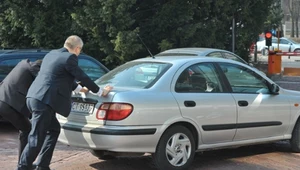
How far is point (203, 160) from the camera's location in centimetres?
678

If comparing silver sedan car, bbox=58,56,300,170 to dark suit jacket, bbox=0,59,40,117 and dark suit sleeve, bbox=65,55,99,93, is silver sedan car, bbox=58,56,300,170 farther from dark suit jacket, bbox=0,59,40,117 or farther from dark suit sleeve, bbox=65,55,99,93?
dark suit jacket, bbox=0,59,40,117

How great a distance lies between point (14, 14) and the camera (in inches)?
559

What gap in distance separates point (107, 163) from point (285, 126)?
272 centimetres

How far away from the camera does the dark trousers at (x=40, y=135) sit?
5215 millimetres

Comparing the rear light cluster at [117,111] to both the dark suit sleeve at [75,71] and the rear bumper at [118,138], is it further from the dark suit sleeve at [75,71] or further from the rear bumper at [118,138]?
the dark suit sleeve at [75,71]

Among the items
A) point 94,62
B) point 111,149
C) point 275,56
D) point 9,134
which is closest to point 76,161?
point 111,149

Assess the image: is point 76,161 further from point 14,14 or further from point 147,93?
point 14,14

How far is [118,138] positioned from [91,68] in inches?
162

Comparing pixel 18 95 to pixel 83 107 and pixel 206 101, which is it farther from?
pixel 206 101

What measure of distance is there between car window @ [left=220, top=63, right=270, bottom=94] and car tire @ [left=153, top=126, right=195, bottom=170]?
1.09 meters

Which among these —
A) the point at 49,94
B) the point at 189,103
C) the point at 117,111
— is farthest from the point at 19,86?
the point at 189,103

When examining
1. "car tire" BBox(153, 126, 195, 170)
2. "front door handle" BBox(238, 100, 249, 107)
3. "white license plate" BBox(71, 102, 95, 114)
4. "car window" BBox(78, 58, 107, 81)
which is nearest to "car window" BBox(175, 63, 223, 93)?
"front door handle" BBox(238, 100, 249, 107)

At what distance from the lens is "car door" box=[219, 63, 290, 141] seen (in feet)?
21.2

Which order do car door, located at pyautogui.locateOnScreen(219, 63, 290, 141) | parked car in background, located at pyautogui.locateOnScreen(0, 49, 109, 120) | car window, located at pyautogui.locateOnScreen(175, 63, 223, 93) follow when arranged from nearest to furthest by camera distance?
car window, located at pyautogui.locateOnScreen(175, 63, 223, 93)
car door, located at pyautogui.locateOnScreen(219, 63, 290, 141)
parked car in background, located at pyautogui.locateOnScreen(0, 49, 109, 120)
